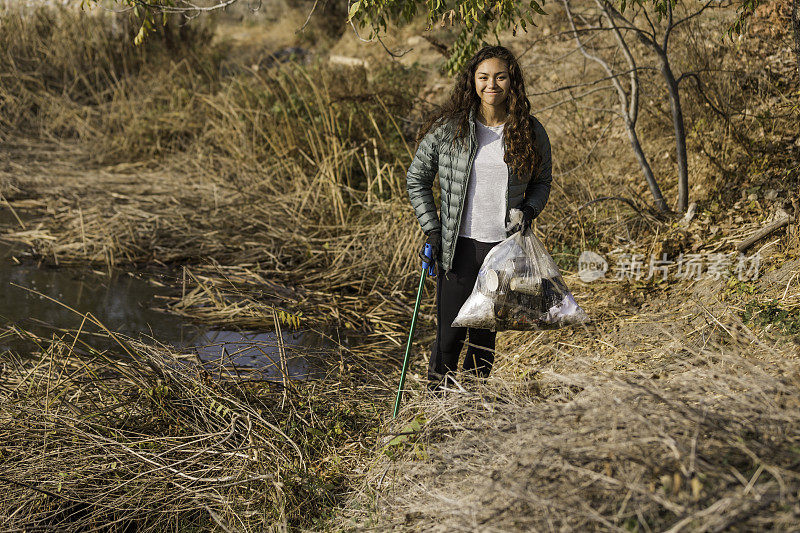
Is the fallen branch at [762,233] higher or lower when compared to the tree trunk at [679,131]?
lower

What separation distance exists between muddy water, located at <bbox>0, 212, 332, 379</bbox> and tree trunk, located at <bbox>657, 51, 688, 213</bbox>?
10.1ft

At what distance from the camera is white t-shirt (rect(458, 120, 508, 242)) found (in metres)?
3.33

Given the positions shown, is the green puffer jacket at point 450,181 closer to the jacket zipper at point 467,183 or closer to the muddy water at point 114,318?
the jacket zipper at point 467,183

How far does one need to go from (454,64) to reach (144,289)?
128 inches

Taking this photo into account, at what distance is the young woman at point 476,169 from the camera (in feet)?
10.7

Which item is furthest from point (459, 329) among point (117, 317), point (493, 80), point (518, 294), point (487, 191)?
point (117, 317)

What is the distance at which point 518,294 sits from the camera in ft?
11.1

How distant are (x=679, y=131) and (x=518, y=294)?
290 centimetres

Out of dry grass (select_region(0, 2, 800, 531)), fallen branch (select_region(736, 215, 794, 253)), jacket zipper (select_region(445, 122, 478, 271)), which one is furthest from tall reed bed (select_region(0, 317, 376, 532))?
fallen branch (select_region(736, 215, 794, 253))

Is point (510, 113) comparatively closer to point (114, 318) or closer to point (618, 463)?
point (618, 463)

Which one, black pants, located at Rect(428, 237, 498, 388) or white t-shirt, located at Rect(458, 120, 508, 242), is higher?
white t-shirt, located at Rect(458, 120, 508, 242)

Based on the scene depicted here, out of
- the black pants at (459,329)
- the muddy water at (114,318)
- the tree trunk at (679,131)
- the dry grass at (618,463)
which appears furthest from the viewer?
the tree trunk at (679,131)

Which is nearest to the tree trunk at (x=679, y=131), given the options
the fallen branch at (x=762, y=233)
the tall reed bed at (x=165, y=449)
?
the fallen branch at (x=762, y=233)

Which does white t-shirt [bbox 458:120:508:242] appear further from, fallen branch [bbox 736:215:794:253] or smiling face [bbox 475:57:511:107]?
fallen branch [bbox 736:215:794:253]
